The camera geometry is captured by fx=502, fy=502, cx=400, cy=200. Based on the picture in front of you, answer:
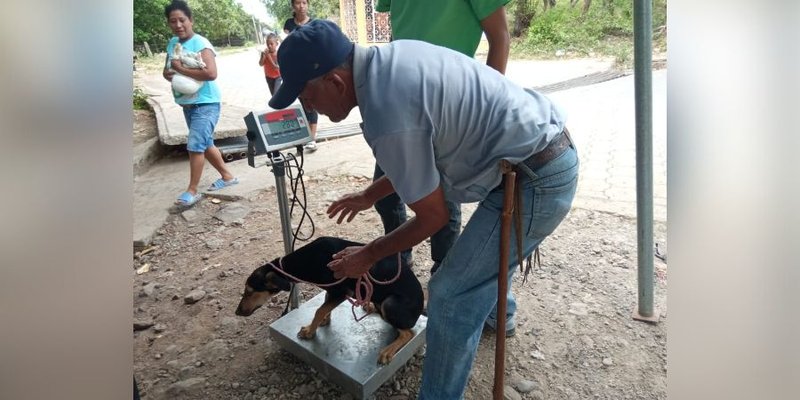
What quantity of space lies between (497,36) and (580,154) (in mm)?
3611

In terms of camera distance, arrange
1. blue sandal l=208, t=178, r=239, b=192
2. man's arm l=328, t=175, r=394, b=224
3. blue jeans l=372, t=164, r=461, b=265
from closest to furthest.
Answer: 1. man's arm l=328, t=175, r=394, b=224
2. blue jeans l=372, t=164, r=461, b=265
3. blue sandal l=208, t=178, r=239, b=192

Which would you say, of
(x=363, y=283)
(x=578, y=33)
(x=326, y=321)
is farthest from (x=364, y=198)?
(x=578, y=33)

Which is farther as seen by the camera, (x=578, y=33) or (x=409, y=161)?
(x=578, y=33)

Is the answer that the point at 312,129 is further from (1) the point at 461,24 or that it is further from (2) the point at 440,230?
(1) the point at 461,24

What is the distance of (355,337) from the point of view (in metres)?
2.37

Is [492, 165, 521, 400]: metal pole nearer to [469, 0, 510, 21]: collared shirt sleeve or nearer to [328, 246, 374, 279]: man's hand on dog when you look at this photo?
[328, 246, 374, 279]: man's hand on dog

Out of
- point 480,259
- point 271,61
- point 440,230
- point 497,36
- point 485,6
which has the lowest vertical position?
point 440,230

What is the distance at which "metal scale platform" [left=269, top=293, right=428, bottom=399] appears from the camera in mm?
2125

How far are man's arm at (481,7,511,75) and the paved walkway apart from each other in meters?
2.15

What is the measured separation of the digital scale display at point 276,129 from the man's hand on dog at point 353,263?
2.19 ft

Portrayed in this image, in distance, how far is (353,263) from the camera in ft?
5.80

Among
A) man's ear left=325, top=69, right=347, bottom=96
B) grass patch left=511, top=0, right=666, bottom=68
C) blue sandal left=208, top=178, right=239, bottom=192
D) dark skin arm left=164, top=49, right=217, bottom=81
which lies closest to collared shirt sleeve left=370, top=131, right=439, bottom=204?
man's ear left=325, top=69, right=347, bottom=96
